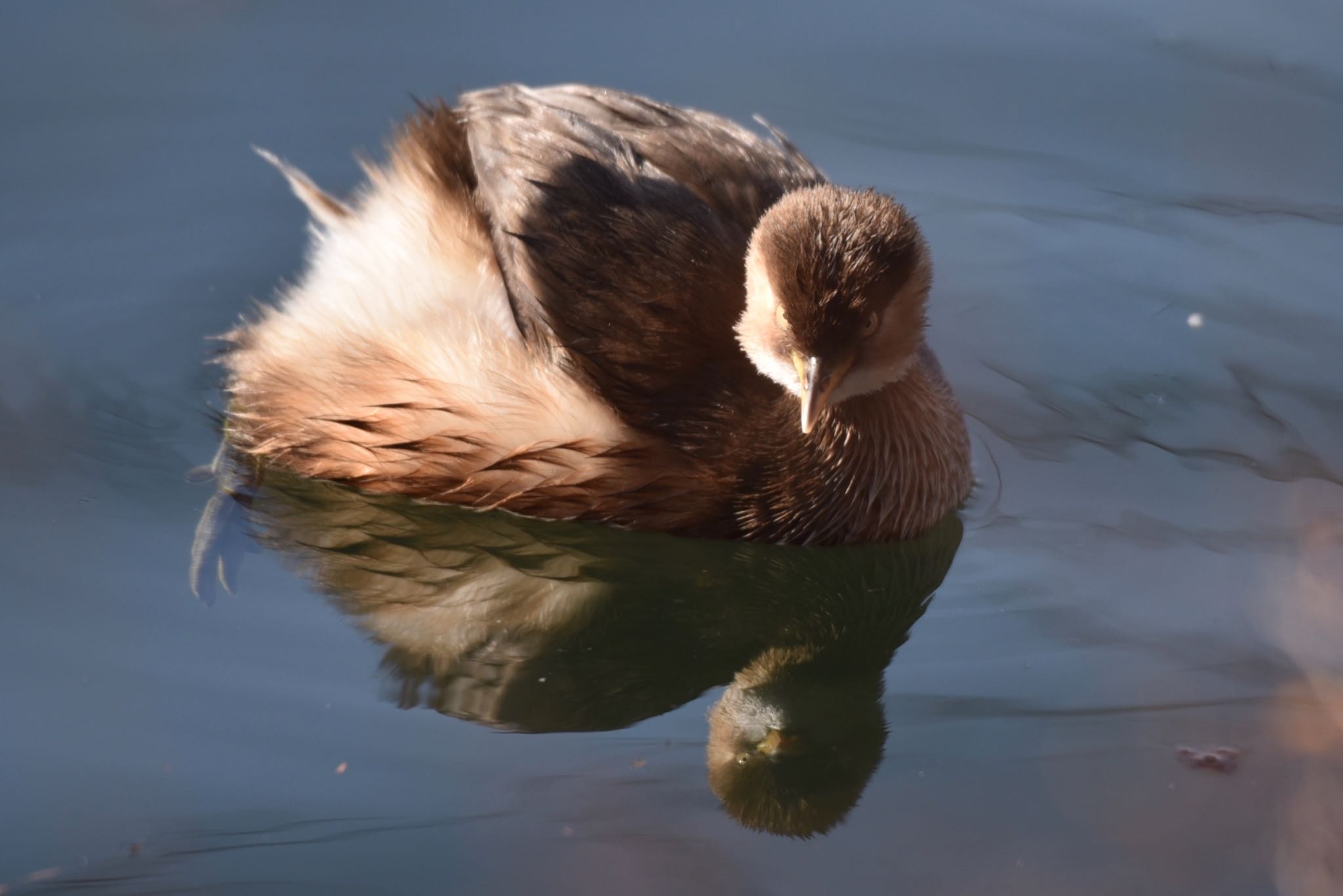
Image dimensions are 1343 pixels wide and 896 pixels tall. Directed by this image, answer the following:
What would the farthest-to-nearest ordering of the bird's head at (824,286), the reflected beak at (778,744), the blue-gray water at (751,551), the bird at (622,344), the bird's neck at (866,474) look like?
the bird's neck at (866,474) → the bird at (622,344) → the bird's head at (824,286) → the reflected beak at (778,744) → the blue-gray water at (751,551)

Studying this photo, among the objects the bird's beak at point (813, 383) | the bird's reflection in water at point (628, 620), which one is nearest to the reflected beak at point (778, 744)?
the bird's reflection in water at point (628, 620)

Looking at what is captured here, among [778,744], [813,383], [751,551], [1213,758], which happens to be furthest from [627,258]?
[1213,758]

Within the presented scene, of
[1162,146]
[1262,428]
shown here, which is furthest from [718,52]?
[1262,428]

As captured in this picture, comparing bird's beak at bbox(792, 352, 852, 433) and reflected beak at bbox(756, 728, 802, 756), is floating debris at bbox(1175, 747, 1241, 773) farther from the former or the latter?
bird's beak at bbox(792, 352, 852, 433)

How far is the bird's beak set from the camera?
13.5 ft

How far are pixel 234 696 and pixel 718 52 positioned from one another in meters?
3.33

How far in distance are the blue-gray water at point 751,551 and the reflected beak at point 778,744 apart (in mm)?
141

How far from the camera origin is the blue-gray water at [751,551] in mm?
3545

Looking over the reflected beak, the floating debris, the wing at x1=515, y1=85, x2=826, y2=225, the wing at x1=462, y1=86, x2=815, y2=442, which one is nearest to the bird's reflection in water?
the reflected beak

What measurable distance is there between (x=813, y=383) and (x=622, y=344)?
0.50 meters

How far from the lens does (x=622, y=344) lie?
4258 millimetres

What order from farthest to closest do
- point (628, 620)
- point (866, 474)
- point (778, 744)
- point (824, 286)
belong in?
point (866, 474) < point (628, 620) < point (824, 286) < point (778, 744)

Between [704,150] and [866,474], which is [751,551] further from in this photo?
[704,150]

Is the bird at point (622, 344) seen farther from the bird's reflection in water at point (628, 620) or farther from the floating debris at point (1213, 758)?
the floating debris at point (1213, 758)
